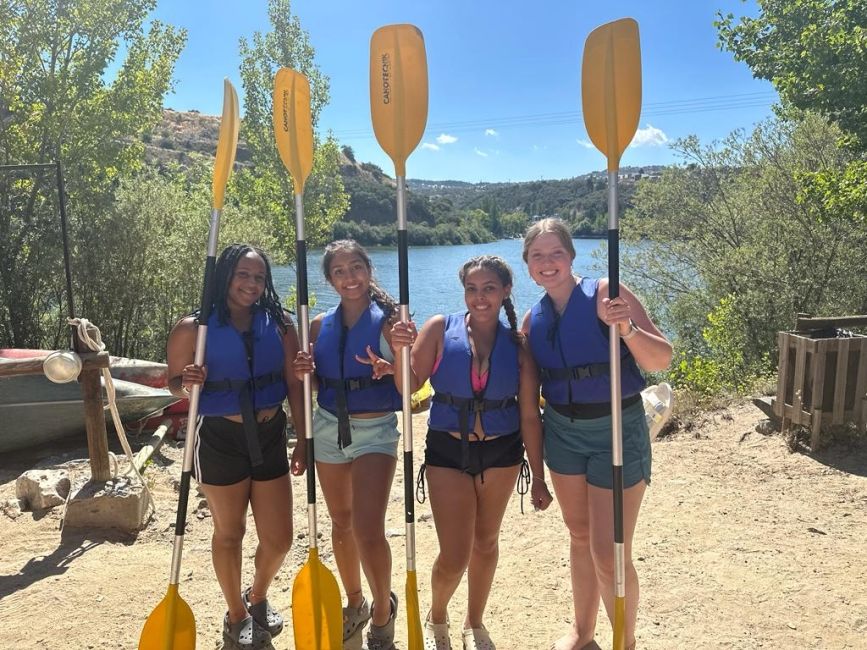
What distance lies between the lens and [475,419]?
252 cm

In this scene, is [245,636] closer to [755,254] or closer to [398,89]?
[398,89]

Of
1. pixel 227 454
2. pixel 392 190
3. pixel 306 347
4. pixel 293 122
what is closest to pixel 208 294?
pixel 306 347

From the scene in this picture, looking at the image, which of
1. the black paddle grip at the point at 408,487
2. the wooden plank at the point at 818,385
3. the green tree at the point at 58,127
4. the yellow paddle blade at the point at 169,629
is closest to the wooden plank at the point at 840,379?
the wooden plank at the point at 818,385

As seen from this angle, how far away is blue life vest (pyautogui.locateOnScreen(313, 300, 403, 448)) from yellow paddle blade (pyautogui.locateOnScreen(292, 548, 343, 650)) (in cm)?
59

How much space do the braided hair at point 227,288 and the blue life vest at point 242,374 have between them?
0.05 m

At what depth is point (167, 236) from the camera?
1148cm

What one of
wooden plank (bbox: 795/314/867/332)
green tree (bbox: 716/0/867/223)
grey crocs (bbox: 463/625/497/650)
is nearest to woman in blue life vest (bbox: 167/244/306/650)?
grey crocs (bbox: 463/625/497/650)

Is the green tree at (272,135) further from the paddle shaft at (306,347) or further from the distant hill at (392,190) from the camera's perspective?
the paddle shaft at (306,347)

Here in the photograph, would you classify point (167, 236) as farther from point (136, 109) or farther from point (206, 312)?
point (206, 312)

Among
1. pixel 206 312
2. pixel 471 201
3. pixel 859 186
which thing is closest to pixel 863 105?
pixel 859 186

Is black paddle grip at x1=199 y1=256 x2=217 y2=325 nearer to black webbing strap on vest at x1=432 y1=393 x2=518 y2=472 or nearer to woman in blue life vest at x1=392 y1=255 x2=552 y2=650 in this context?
woman in blue life vest at x1=392 y1=255 x2=552 y2=650

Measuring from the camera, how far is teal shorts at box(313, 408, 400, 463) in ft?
8.81

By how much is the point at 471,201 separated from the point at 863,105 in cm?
5079

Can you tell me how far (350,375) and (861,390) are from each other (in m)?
4.90
